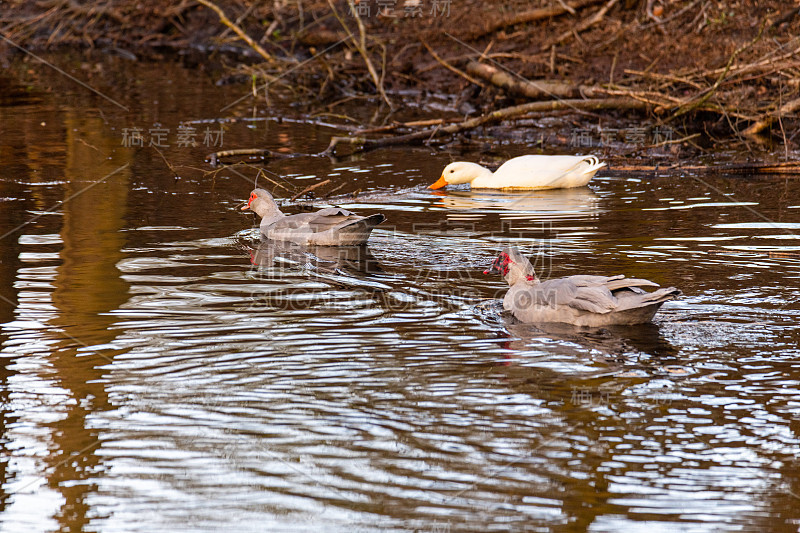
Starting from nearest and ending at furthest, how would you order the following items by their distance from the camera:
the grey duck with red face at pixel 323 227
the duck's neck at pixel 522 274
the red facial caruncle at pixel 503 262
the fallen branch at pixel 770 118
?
the duck's neck at pixel 522 274 → the red facial caruncle at pixel 503 262 → the grey duck with red face at pixel 323 227 → the fallen branch at pixel 770 118

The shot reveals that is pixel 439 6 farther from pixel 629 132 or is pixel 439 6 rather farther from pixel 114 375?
pixel 114 375

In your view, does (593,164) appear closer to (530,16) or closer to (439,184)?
(439,184)

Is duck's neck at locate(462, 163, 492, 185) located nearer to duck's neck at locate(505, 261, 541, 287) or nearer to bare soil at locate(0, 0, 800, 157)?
bare soil at locate(0, 0, 800, 157)

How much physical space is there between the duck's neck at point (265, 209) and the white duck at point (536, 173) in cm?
265

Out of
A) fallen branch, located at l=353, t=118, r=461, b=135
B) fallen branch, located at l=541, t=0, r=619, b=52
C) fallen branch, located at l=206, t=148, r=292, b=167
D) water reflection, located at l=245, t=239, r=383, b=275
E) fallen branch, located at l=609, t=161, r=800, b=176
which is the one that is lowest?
water reflection, located at l=245, t=239, r=383, b=275

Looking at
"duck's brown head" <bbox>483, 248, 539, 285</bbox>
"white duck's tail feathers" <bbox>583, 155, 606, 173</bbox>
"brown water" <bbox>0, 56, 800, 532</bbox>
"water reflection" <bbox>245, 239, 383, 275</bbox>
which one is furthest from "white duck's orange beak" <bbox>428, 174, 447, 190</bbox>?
"duck's brown head" <bbox>483, 248, 539, 285</bbox>

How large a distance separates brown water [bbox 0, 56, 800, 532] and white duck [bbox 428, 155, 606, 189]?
891 mm

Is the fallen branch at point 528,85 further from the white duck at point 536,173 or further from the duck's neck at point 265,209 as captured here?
the duck's neck at point 265,209

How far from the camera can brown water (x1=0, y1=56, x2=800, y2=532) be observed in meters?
Answer: 4.64

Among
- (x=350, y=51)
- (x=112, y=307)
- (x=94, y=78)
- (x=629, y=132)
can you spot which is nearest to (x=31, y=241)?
(x=112, y=307)

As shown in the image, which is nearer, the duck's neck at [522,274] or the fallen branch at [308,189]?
the duck's neck at [522,274]

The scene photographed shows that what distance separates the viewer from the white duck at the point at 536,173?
484 inches

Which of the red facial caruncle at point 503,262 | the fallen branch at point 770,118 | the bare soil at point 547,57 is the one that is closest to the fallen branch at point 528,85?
the bare soil at point 547,57

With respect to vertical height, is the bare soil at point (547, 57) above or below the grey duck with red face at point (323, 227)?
above
